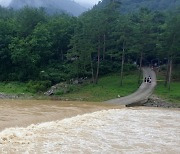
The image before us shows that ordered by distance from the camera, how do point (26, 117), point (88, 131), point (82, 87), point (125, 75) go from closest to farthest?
point (88, 131)
point (26, 117)
point (82, 87)
point (125, 75)

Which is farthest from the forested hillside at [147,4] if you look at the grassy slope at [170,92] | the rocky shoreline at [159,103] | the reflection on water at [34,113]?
the reflection on water at [34,113]

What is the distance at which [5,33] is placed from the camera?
62625mm

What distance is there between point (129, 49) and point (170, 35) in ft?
22.7

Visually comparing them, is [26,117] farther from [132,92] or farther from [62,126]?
[132,92]

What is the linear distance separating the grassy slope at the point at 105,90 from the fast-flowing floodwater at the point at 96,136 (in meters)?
14.6

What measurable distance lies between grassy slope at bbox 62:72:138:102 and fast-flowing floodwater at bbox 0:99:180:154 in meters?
14.6

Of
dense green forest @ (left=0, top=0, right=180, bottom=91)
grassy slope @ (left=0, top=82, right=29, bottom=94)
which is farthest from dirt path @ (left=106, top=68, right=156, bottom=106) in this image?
grassy slope @ (left=0, top=82, right=29, bottom=94)

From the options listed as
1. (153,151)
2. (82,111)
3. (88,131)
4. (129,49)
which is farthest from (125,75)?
(153,151)

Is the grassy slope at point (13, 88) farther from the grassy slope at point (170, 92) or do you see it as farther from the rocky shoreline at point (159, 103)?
the grassy slope at point (170, 92)

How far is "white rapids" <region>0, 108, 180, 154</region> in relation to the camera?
17.3 m

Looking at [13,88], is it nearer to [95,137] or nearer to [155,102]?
[155,102]

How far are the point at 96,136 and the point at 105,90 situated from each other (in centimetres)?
2574

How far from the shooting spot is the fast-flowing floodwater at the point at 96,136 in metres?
17.4

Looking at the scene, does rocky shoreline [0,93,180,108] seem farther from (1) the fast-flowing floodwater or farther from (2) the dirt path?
(1) the fast-flowing floodwater
